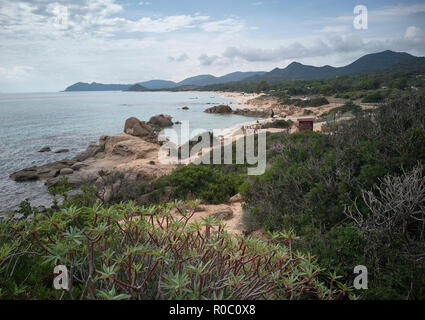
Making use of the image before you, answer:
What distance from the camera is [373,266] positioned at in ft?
10.6

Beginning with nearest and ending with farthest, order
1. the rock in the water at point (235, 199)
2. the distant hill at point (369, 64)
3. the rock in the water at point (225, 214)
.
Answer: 1. the rock in the water at point (225, 214)
2. the rock in the water at point (235, 199)
3. the distant hill at point (369, 64)

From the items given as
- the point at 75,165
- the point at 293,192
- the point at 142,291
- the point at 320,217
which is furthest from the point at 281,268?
the point at 75,165

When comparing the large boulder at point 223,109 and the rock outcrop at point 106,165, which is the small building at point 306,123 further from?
the large boulder at point 223,109

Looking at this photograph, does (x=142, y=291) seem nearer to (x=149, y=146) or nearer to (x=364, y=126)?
(x=364, y=126)

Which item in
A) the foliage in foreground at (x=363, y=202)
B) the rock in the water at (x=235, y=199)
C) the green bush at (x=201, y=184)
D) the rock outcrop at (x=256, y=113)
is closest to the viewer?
the foliage in foreground at (x=363, y=202)

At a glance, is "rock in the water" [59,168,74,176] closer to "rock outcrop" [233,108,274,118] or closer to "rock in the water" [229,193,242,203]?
"rock in the water" [229,193,242,203]

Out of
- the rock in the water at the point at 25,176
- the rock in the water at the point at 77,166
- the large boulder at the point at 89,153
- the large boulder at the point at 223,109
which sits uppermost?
the large boulder at the point at 223,109

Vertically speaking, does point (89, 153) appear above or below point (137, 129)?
below

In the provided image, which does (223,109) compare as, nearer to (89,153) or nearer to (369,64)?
(89,153)

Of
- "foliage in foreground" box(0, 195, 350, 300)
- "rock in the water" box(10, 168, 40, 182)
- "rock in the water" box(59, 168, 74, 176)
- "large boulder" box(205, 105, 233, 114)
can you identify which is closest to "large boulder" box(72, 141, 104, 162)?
"rock in the water" box(59, 168, 74, 176)

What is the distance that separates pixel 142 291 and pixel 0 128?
45467mm

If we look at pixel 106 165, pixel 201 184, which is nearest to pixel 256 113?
pixel 106 165

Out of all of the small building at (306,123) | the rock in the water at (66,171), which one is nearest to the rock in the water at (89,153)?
the rock in the water at (66,171)

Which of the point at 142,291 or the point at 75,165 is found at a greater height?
the point at 142,291
